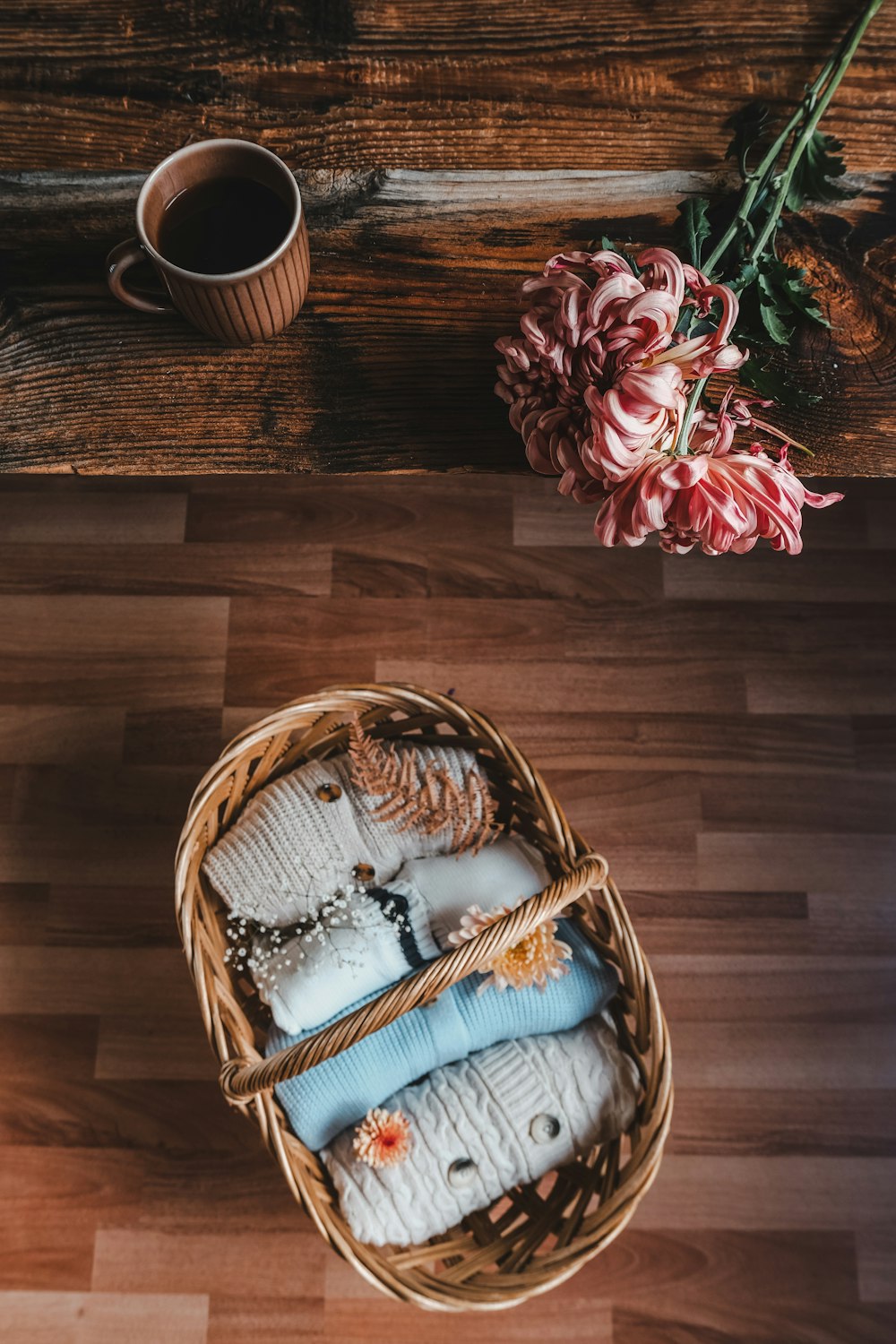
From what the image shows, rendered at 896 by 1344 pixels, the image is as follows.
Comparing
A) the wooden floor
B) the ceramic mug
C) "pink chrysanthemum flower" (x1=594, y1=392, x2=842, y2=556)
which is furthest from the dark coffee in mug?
the wooden floor

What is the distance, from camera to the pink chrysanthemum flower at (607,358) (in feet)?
1.82

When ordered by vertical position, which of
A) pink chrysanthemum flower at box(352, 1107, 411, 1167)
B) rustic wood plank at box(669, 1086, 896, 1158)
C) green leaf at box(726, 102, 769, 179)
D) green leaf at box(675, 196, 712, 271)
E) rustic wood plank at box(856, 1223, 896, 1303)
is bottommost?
rustic wood plank at box(856, 1223, 896, 1303)

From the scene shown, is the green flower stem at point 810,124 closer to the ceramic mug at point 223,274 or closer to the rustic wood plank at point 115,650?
the ceramic mug at point 223,274

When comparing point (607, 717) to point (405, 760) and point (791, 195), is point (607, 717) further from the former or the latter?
point (791, 195)

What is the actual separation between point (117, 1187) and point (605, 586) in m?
0.89

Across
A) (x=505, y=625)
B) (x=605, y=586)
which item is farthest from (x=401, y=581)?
(x=605, y=586)

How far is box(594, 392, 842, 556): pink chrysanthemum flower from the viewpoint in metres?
0.56

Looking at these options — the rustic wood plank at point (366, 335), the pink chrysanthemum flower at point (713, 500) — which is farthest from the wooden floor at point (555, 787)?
the pink chrysanthemum flower at point (713, 500)

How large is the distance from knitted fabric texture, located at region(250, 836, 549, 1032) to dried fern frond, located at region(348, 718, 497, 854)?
27 millimetres

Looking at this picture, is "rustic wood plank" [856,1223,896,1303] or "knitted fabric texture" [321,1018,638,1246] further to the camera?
"rustic wood plank" [856,1223,896,1303]

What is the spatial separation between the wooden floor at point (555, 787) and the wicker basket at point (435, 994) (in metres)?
0.24

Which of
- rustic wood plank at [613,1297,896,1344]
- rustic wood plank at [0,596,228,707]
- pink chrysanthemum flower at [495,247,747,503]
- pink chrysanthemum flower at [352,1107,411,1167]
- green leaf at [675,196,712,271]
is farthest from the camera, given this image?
rustic wood plank at [0,596,228,707]

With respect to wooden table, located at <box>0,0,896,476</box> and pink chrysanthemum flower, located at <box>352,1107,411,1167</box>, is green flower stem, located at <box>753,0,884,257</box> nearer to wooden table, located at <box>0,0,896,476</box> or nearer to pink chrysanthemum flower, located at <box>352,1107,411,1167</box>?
wooden table, located at <box>0,0,896,476</box>

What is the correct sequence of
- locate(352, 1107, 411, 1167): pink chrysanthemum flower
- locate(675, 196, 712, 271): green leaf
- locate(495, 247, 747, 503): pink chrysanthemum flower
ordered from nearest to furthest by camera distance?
locate(495, 247, 747, 503): pink chrysanthemum flower, locate(675, 196, 712, 271): green leaf, locate(352, 1107, 411, 1167): pink chrysanthemum flower
